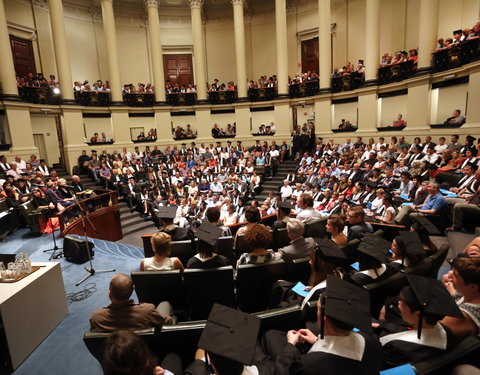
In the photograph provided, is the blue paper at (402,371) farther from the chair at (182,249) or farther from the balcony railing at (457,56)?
the balcony railing at (457,56)

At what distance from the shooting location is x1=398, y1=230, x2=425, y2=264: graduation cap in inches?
109

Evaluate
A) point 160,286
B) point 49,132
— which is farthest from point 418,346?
point 49,132

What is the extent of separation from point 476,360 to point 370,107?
44.2ft

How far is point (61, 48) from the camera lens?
13344 millimetres

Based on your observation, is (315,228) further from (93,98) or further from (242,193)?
(93,98)

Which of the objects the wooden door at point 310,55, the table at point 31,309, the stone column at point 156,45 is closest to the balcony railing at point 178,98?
the stone column at point 156,45

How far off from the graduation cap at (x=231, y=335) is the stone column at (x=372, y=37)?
14.2 m

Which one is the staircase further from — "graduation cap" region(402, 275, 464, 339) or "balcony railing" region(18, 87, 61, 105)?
"balcony railing" region(18, 87, 61, 105)

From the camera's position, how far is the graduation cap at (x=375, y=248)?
8.60ft

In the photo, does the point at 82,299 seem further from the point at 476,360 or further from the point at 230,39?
the point at 230,39

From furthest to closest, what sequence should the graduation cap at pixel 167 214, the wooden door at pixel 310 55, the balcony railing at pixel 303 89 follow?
the wooden door at pixel 310 55 → the balcony railing at pixel 303 89 → the graduation cap at pixel 167 214

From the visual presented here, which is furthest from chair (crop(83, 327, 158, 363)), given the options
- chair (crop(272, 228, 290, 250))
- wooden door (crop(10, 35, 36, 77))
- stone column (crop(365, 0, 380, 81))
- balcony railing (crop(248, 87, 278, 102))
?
wooden door (crop(10, 35, 36, 77))

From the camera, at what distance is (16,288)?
3.04 m

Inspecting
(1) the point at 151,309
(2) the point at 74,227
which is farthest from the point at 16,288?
(2) the point at 74,227
